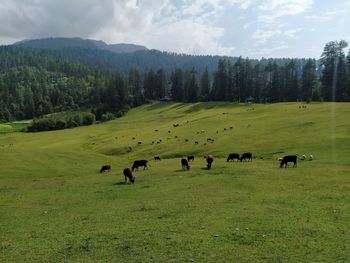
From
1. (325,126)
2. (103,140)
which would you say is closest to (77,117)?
(103,140)

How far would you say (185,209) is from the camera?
83.4 feet

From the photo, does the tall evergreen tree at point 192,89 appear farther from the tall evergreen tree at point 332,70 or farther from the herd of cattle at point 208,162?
the herd of cattle at point 208,162

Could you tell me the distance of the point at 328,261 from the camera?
15867mm

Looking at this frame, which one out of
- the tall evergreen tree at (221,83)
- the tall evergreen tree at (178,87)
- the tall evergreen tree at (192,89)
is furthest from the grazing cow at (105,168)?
the tall evergreen tree at (178,87)

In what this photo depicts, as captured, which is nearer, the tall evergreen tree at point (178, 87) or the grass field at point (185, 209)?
the grass field at point (185, 209)

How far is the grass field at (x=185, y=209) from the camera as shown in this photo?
18.0 metres

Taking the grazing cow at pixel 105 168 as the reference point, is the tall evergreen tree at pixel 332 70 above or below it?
above

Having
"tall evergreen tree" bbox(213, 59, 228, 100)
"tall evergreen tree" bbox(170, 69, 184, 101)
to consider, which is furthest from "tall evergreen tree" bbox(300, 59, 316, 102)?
"tall evergreen tree" bbox(170, 69, 184, 101)

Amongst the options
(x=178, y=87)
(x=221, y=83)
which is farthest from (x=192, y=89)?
(x=221, y=83)

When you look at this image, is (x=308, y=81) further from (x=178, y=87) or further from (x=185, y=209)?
(x=185, y=209)

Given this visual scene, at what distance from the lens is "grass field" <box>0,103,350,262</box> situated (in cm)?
1802

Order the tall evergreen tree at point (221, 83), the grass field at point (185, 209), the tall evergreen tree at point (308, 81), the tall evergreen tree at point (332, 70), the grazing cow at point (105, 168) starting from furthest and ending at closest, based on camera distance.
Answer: the tall evergreen tree at point (221, 83) < the tall evergreen tree at point (308, 81) < the tall evergreen tree at point (332, 70) < the grazing cow at point (105, 168) < the grass field at point (185, 209)

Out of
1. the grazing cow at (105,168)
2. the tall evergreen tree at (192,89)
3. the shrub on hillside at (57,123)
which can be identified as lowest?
the shrub on hillside at (57,123)

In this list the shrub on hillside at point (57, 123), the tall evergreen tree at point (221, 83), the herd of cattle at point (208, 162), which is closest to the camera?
the herd of cattle at point (208, 162)
